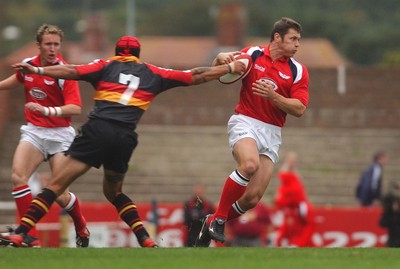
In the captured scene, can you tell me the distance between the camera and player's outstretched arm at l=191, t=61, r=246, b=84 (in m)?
12.2

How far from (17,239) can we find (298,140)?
72.7ft

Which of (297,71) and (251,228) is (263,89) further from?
(251,228)

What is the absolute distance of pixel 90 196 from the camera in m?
30.3

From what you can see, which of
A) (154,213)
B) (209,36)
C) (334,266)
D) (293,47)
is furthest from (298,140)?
(209,36)

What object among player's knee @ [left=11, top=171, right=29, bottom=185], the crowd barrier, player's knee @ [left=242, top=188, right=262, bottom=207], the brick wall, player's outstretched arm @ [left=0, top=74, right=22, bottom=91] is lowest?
the brick wall

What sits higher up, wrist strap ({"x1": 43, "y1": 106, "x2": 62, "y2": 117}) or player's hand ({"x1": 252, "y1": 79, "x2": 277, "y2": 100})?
player's hand ({"x1": 252, "y1": 79, "x2": 277, "y2": 100})

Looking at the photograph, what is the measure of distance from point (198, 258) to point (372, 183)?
13298mm

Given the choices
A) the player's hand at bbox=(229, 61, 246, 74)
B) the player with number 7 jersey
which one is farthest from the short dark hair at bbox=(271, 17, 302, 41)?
the player with number 7 jersey

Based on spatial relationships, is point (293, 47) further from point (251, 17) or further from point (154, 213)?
point (251, 17)

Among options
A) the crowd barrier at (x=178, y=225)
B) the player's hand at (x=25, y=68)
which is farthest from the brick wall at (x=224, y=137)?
the player's hand at (x=25, y=68)

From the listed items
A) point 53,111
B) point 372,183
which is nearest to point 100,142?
Result: point 53,111

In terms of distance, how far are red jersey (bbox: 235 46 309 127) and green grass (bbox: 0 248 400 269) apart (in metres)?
1.52

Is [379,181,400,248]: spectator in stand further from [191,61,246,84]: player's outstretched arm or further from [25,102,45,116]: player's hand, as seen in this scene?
[25,102,45,116]: player's hand

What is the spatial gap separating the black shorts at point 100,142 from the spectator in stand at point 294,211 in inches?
365
